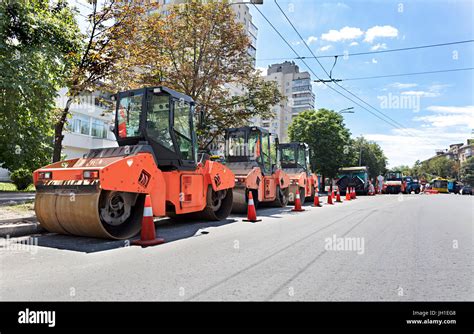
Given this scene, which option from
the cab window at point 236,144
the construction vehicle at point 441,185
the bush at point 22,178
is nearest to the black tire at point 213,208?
the cab window at point 236,144

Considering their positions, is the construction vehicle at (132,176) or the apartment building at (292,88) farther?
the apartment building at (292,88)

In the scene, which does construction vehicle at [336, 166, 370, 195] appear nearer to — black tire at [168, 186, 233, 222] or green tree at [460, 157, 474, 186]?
black tire at [168, 186, 233, 222]

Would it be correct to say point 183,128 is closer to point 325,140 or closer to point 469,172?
point 325,140

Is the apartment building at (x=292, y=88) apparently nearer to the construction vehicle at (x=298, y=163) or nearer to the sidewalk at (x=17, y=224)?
the construction vehicle at (x=298, y=163)

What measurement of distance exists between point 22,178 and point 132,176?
17106 millimetres

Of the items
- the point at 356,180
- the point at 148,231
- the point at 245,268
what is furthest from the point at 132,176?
the point at 356,180

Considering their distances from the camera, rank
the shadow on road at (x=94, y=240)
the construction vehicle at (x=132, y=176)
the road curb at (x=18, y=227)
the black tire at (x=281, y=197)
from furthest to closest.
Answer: the black tire at (x=281, y=197), the road curb at (x=18, y=227), the construction vehicle at (x=132, y=176), the shadow on road at (x=94, y=240)

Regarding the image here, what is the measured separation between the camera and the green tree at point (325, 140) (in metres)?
36.3

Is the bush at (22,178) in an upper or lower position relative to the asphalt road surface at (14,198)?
upper

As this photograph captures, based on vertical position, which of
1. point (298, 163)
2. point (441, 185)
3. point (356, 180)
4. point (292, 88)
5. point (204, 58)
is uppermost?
point (292, 88)

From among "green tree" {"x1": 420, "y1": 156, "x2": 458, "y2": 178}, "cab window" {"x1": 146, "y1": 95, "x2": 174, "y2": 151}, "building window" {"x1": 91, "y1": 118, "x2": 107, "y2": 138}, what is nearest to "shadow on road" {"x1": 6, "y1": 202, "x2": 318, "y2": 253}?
"cab window" {"x1": 146, "y1": 95, "x2": 174, "y2": 151}

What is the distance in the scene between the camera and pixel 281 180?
14.4m

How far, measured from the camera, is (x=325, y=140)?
119 feet

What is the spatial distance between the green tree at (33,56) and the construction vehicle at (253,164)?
603 cm
